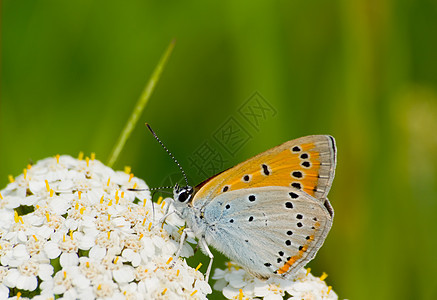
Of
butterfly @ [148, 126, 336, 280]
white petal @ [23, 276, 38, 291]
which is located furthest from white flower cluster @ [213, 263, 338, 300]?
white petal @ [23, 276, 38, 291]

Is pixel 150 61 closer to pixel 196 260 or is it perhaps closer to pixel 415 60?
pixel 196 260

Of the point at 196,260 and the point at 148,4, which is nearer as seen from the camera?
the point at 196,260

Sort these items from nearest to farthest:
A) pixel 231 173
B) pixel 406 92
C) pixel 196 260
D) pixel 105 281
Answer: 1. pixel 105 281
2. pixel 231 173
3. pixel 196 260
4. pixel 406 92

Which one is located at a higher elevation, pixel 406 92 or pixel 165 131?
pixel 165 131

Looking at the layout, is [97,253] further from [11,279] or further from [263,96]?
[263,96]

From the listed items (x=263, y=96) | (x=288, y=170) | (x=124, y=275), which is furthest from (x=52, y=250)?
(x=263, y=96)

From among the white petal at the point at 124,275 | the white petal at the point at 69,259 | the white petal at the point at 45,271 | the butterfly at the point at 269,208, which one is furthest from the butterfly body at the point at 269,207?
the white petal at the point at 45,271

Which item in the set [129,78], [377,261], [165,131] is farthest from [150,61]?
[377,261]
